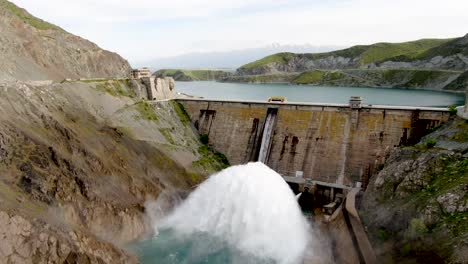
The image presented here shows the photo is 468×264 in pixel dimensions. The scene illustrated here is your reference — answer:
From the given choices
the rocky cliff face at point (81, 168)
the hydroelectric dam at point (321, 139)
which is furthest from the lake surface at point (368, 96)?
the rocky cliff face at point (81, 168)

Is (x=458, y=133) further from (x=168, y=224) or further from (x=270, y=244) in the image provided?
(x=168, y=224)

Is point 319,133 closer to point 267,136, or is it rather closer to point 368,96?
point 267,136

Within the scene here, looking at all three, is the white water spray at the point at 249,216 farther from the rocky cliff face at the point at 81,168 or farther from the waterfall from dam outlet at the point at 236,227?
the rocky cliff face at the point at 81,168

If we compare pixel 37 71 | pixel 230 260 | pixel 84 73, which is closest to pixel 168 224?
pixel 230 260

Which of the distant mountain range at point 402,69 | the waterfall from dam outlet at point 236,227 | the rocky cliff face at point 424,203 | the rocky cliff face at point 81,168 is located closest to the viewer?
the rocky cliff face at point 424,203

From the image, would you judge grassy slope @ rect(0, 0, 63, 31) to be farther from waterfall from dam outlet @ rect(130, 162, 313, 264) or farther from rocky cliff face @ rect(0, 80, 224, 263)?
waterfall from dam outlet @ rect(130, 162, 313, 264)

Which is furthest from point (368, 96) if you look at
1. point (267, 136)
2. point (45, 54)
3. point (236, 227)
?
point (236, 227)

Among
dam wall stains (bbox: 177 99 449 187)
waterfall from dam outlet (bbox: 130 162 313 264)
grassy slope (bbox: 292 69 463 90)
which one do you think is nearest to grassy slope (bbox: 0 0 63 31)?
dam wall stains (bbox: 177 99 449 187)
